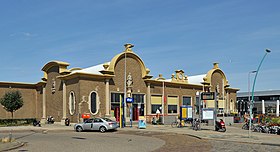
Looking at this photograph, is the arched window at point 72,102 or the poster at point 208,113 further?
the arched window at point 72,102

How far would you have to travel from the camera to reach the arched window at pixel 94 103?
44094mm

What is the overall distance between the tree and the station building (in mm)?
2417

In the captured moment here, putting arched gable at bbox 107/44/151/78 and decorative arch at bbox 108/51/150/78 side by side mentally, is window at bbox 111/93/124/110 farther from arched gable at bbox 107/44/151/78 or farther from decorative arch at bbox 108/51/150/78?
decorative arch at bbox 108/51/150/78

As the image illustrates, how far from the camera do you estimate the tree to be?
4625 cm

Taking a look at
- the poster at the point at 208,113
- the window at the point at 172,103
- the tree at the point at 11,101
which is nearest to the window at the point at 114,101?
the window at the point at 172,103

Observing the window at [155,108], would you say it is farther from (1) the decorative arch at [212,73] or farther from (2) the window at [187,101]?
(1) the decorative arch at [212,73]

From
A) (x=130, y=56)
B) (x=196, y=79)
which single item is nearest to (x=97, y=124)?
(x=130, y=56)

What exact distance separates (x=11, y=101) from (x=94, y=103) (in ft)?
37.5

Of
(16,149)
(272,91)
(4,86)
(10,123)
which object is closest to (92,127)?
(16,149)

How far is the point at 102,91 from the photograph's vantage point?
45188 millimetres

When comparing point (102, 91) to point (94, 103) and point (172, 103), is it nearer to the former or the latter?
point (94, 103)

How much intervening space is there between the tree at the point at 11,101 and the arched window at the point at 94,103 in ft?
34.7

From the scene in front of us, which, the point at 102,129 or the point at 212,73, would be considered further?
the point at 212,73

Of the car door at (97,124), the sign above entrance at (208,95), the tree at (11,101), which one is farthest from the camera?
the tree at (11,101)
